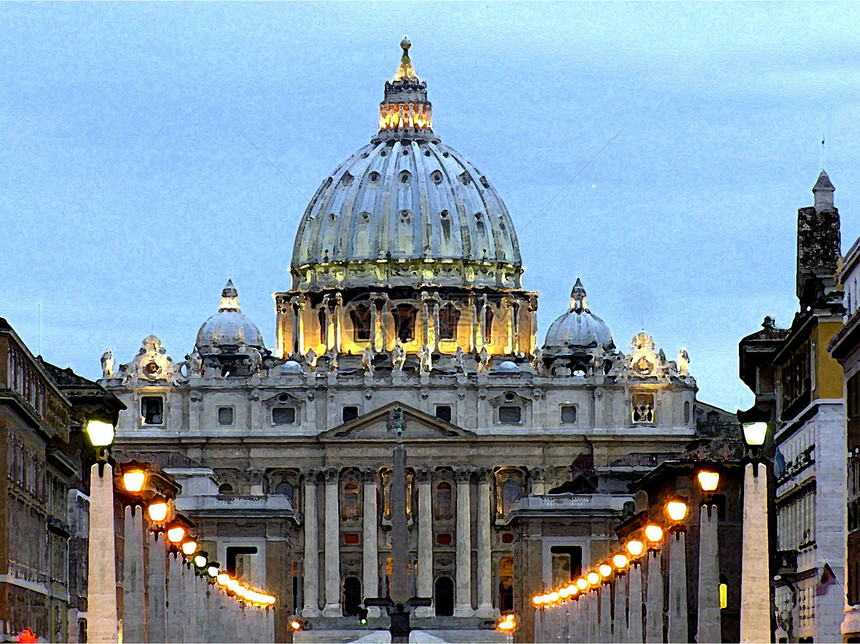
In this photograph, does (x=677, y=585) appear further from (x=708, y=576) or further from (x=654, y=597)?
(x=708, y=576)

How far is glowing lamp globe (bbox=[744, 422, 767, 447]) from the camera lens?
157 ft

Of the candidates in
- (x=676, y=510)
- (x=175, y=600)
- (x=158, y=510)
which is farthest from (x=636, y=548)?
(x=175, y=600)

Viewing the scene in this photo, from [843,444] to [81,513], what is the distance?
114ft

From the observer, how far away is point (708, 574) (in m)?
59.8

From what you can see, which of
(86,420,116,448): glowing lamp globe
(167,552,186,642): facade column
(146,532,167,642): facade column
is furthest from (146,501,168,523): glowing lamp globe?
(167,552,186,642): facade column

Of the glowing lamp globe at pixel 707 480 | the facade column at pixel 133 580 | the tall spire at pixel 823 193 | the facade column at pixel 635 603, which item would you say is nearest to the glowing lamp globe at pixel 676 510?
the glowing lamp globe at pixel 707 480

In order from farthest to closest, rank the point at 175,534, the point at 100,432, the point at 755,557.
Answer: the point at 175,534 → the point at 755,557 → the point at 100,432

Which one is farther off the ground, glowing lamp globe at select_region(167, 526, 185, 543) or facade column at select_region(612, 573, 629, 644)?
glowing lamp globe at select_region(167, 526, 185, 543)

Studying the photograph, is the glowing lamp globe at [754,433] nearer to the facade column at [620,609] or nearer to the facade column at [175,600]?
the facade column at [175,600]

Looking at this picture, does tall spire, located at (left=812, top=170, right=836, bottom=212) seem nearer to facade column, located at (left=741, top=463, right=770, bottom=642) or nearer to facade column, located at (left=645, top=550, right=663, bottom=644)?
facade column, located at (left=645, top=550, right=663, bottom=644)

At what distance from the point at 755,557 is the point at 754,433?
2806mm

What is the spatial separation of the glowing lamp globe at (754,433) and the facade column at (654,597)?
94.2 ft

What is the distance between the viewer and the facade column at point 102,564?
50094mm

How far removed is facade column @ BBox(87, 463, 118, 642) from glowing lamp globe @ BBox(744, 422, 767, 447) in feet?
33.1
